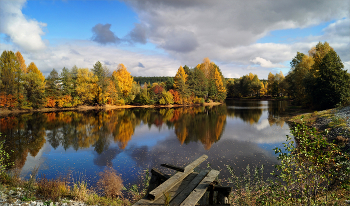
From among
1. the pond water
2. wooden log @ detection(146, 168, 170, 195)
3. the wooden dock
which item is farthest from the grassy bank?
the pond water

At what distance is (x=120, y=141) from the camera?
17531mm

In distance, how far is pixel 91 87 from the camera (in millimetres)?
48781

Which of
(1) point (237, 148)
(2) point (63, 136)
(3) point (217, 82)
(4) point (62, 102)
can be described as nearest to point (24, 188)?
(1) point (237, 148)

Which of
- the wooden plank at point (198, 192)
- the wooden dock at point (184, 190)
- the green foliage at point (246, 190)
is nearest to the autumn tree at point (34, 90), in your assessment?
the green foliage at point (246, 190)

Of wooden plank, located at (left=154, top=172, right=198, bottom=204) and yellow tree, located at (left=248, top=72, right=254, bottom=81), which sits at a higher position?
yellow tree, located at (left=248, top=72, right=254, bottom=81)

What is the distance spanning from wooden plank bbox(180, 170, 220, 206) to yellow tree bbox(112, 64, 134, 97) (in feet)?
169

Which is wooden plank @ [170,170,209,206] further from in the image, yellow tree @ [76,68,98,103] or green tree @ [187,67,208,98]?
green tree @ [187,67,208,98]

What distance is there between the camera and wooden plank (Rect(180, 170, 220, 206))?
3.55 meters

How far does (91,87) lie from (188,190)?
5021 centimetres

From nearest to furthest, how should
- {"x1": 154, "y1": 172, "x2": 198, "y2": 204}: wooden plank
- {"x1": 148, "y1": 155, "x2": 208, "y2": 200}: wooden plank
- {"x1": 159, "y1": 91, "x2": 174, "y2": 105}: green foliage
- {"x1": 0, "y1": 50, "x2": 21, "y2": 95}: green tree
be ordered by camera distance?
{"x1": 148, "y1": 155, "x2": 208, "y2": 200}: wooden plank
{"x1": 154, "y1": 172, "x2": 198, "y2": 204}: wooden plank
{"x1": 0, "y1": 50, "x2": 21, "y2": 95}: green tree
{"x1": 159, "y1": 91, "x2": 174, "y2": 105}: green foliage

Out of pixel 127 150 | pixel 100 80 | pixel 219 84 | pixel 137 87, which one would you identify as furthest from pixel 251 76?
pixel 127 150

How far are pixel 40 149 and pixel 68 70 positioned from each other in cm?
3853

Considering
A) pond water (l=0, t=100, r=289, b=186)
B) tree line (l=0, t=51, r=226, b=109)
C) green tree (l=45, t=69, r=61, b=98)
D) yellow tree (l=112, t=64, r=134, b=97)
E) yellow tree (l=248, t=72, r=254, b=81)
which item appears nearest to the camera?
pond water (l=0, t=100, r=289, b=186)

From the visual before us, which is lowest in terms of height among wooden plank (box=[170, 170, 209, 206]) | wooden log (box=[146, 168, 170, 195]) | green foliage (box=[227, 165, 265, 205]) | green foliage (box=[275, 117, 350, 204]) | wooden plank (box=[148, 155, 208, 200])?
green foliage (box=[227, 165, 265, 205])
